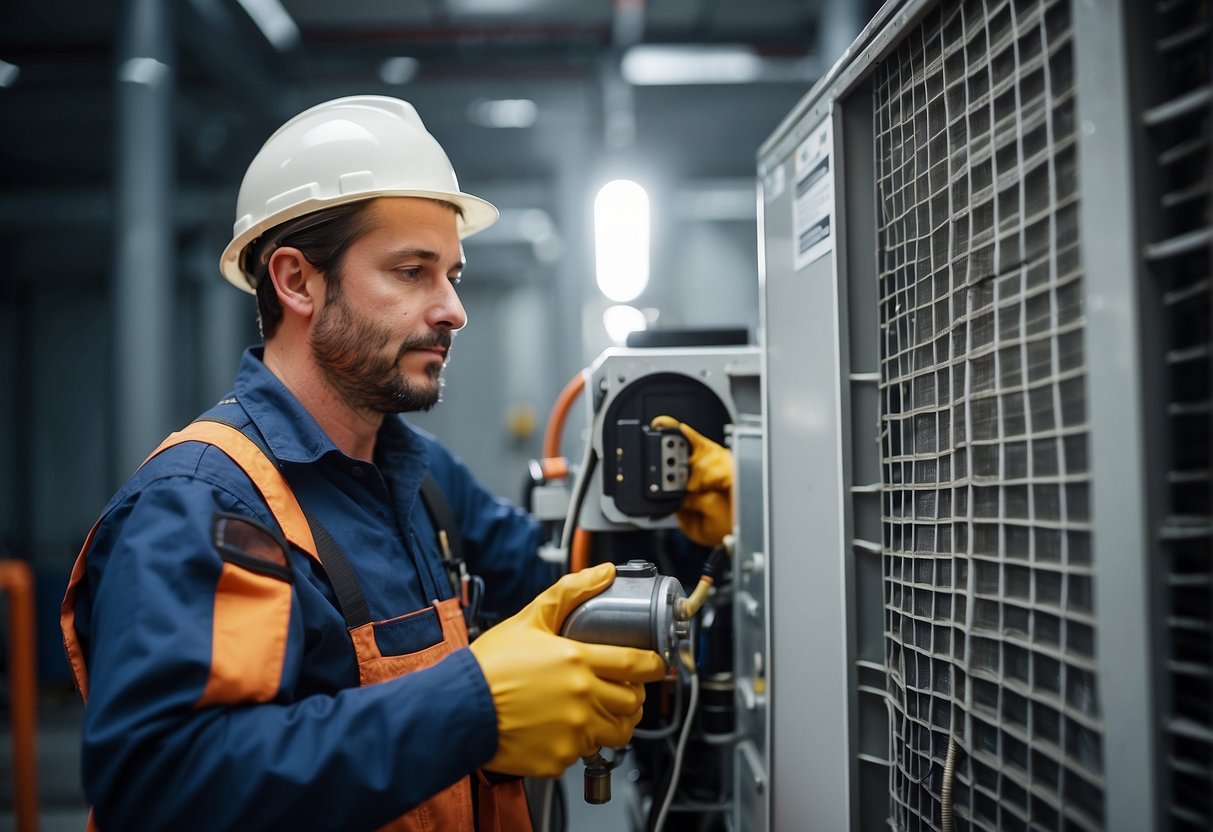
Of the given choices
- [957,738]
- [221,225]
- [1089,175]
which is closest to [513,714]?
[957,738]

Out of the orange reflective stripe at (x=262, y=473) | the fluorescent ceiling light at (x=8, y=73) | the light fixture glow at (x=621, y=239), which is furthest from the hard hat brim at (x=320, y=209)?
the fluorescent ceiling light at (x=8, y=73)

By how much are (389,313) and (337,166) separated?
8.8 inches

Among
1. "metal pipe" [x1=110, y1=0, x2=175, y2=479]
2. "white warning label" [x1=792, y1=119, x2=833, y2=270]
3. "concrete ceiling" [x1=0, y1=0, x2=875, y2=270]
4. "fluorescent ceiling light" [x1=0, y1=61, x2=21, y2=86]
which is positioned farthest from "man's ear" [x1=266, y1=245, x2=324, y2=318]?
"fluorescent ceiling light" [x1=0, y1=61, x2=21, y2=86]

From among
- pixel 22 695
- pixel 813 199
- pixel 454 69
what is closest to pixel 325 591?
pixel 813 199

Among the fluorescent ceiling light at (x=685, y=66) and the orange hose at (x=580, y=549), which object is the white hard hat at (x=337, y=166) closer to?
the orange hose at (x=580, y=549)

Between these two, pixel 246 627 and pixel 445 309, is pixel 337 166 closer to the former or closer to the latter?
pixel 445 309

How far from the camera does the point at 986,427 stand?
675mm

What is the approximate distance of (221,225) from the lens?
3.95 meters

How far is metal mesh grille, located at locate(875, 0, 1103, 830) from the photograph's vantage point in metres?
0.56

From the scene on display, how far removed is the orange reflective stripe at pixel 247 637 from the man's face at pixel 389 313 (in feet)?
1.17

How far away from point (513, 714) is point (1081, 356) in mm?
608

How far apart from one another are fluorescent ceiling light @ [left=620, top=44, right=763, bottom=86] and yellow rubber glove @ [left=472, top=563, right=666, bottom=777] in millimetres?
2606

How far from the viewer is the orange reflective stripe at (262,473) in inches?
35.4

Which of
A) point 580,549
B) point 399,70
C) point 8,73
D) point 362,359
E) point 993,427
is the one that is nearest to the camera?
point 993,427
